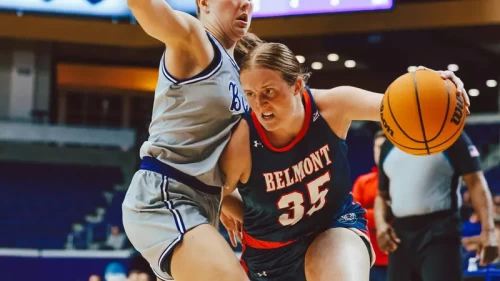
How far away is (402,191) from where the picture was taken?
484cm

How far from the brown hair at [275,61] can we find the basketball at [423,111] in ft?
1.37

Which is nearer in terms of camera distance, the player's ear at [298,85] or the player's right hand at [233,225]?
the player's ear at [298,85]

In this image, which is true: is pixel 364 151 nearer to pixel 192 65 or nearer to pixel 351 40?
pixel 351 40

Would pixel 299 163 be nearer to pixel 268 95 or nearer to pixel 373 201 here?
pixel 268 95

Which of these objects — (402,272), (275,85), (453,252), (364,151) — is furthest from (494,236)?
(364,151)

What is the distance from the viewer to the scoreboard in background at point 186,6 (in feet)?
39.3

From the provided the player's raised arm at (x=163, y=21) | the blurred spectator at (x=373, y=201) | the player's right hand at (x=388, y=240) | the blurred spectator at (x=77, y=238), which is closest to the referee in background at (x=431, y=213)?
the player's right hand at (x=388, y=240)

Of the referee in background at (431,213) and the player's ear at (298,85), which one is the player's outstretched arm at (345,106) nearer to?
the player's ear at (298,85)

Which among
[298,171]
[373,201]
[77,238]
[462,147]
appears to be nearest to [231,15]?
[298,171]

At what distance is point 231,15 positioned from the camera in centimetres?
326

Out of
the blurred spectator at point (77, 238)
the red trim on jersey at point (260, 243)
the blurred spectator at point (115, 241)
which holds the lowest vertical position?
the blurred spectator at point (77, 238)

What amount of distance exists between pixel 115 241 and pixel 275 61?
411 inches

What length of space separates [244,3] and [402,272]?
2370mm

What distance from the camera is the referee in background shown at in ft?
14.9
